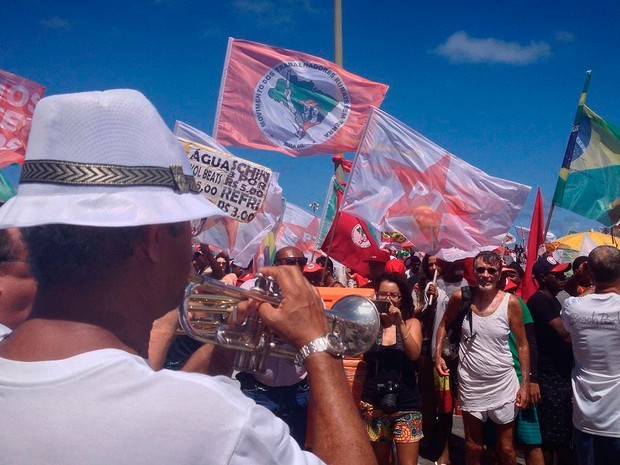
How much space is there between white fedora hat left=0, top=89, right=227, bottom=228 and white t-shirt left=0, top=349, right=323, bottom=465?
0.90 feet

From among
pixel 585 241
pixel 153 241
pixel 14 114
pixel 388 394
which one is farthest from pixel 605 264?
pixel 585 241

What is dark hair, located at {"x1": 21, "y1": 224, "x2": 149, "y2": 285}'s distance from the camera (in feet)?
3.94

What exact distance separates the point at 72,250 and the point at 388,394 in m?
4.04

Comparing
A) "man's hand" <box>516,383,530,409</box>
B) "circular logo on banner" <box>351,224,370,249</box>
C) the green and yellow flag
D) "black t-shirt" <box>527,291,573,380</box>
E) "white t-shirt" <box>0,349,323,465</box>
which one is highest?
the green and yellow flag

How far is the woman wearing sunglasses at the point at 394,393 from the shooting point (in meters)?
4.89

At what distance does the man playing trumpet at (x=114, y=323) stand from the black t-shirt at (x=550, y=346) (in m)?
4.64

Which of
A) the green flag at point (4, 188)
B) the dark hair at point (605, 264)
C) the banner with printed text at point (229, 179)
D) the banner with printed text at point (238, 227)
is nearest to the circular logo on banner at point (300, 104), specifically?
the banner with printed text at point (238, 227)

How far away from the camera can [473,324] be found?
5.39 metres

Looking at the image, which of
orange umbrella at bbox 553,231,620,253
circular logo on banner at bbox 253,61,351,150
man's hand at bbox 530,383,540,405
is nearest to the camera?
man's hand at bbox 530,383,540,405

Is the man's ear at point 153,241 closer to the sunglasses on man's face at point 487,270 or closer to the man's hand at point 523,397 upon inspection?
the sunglasses on man's face at point 487,270

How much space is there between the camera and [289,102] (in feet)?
23.6

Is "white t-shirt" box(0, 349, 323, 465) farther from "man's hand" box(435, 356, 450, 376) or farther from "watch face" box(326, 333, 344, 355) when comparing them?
"man's hand" box(435, 356, 450, 376)

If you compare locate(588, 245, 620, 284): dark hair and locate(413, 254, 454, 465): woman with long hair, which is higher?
locate(588, 245, 620, 284): dark hair

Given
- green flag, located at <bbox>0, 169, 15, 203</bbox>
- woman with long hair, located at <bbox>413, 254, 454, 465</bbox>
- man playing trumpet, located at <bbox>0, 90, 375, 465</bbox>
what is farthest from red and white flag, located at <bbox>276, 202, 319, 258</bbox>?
man playing trumpet, located at <bbox>0, 90, 375, 465</bbox>
